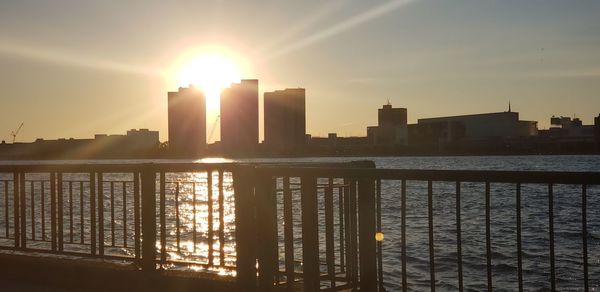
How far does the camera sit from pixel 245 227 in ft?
22.1

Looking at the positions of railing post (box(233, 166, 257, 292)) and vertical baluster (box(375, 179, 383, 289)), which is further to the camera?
railing post (box(233, 166, 257, 292))

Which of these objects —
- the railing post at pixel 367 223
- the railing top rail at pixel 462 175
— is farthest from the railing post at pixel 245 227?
the railing post at pixel 367 223

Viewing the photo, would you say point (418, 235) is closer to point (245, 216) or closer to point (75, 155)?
point (245, 216)

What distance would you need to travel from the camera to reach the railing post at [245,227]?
21.9 feet

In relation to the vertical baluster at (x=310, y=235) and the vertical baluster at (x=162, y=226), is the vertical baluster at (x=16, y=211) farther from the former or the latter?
the vertical baluster at (x=310, y=235)

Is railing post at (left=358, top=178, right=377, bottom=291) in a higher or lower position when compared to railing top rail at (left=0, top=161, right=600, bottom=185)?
lower

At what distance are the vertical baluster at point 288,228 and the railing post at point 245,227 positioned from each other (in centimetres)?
33

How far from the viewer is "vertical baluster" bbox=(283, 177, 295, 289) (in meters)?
6.41

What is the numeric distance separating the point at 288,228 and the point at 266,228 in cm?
29

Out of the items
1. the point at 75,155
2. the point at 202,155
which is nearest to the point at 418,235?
the point at 75,155

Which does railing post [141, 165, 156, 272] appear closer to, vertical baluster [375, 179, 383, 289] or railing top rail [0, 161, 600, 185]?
railing top rail [0, 161, 600, 185]

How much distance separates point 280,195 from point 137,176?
86.3 inches

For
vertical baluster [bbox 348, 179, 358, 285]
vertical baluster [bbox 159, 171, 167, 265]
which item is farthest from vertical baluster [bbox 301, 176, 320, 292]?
vertical baluster [bbox 159, 171, 167, 265]

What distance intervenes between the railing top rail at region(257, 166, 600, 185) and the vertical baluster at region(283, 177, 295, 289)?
25cm
